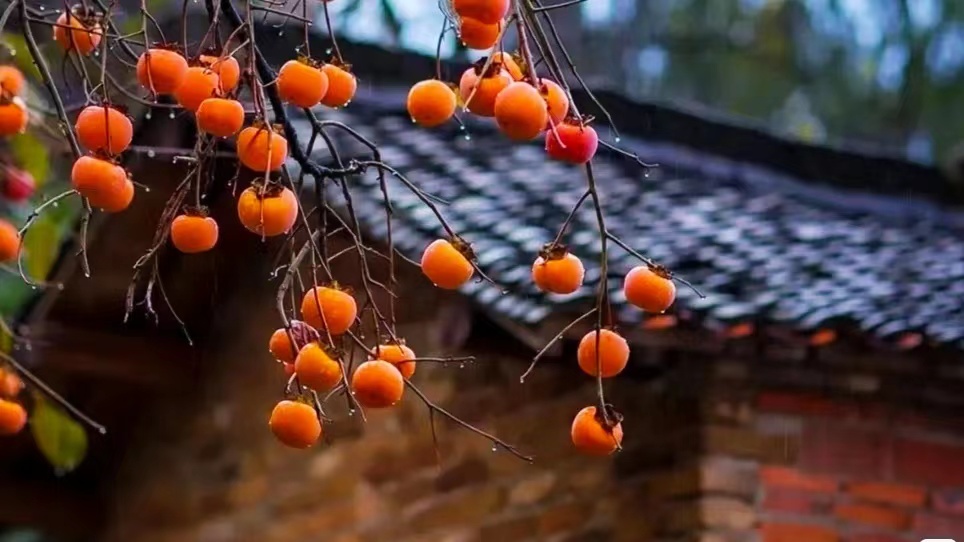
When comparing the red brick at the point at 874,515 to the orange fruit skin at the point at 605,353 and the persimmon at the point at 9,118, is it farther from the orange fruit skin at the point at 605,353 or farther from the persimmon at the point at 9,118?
the persimmon at the point at 9,118

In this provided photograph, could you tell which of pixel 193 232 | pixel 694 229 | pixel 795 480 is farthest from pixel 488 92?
pixel 694 229

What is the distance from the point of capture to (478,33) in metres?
0.78

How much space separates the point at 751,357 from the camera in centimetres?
207

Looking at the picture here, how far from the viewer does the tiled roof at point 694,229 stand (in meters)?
2.05

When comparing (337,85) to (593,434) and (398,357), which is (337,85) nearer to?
(398,357)

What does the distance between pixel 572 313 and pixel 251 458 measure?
1158 millimetres

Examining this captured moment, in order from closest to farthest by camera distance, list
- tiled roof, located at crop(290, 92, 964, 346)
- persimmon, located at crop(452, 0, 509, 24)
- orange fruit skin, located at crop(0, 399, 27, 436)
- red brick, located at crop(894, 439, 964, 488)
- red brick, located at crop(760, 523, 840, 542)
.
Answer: persimmon, located at crop(452, 0, 509, 24) → orange fruit skin, located at crop(0, 399, 27, 436) → tiled roof, located at crop(290, 92, 964, 346) → red brick, located at crop(760, 523, 840, 542) → red brick, located at crop(894, 439, 964, 488)

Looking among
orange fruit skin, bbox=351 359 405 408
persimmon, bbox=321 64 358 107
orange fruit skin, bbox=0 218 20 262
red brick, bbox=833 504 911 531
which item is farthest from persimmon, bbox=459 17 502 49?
red brick, bbox=833 504 911 531

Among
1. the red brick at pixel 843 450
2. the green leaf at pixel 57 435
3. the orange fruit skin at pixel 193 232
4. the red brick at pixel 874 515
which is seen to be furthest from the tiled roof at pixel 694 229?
the orange fruit skin at pixel 193 232

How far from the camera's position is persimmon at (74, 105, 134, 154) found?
85 centimetres

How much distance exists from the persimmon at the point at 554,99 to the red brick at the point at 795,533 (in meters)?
1.56

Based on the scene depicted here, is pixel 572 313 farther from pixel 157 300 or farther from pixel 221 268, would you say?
pixel 157 300

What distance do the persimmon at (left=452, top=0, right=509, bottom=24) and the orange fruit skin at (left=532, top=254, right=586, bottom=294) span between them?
205mm

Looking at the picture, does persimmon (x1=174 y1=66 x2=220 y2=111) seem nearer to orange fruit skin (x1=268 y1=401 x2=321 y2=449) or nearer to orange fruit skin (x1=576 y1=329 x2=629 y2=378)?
orange fruit skin (x1=268 y1=401 x2=321 y2=449)
